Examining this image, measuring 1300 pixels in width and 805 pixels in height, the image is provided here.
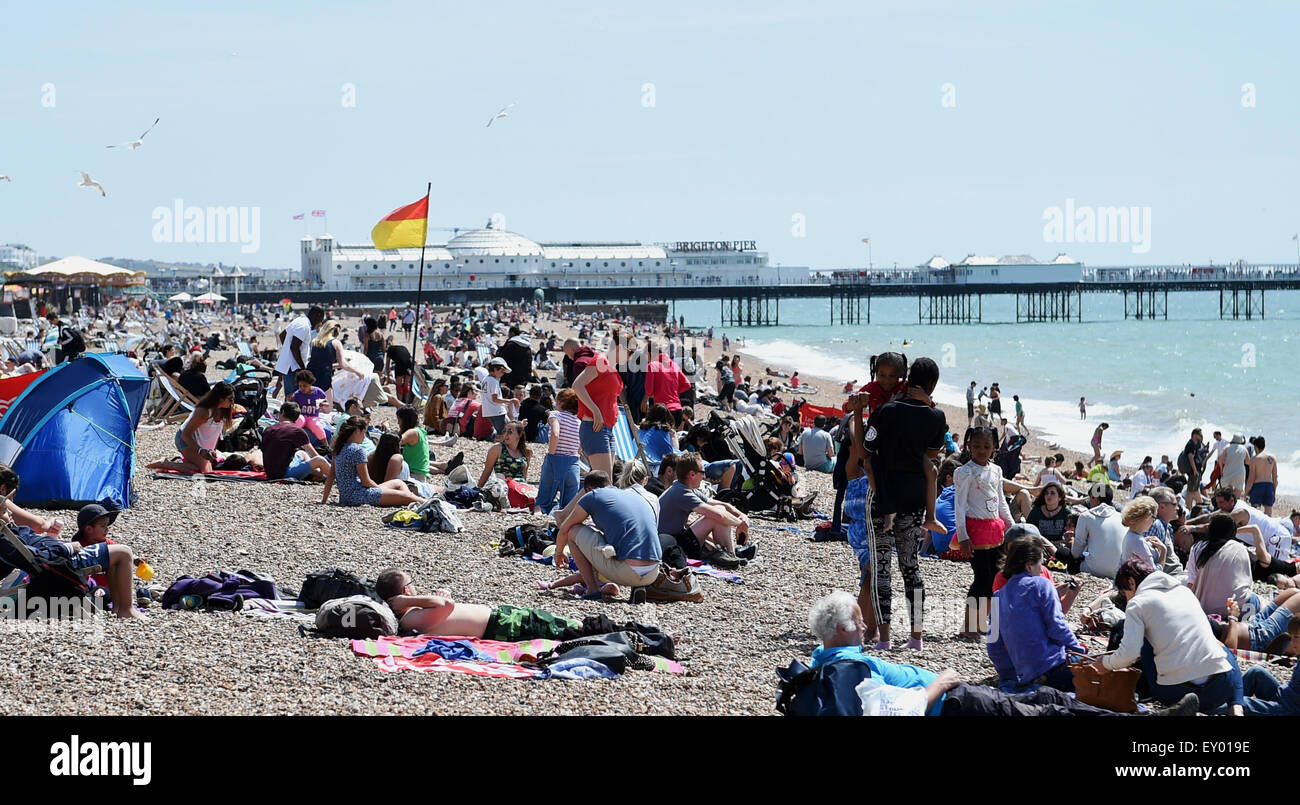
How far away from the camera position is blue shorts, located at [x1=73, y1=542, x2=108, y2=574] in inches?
217

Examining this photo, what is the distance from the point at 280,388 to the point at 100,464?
6.37 metres

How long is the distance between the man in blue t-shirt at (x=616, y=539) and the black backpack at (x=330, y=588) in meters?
1.16

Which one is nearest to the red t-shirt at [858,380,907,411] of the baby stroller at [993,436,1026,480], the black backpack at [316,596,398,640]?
the black backpack at [316,596,398,640]

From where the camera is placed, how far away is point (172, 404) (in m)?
13.0

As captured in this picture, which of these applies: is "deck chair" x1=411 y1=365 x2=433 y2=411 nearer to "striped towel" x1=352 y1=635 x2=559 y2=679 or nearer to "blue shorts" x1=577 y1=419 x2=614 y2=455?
"blue shorts" x1=577 y1=419 x2=614 y2=455

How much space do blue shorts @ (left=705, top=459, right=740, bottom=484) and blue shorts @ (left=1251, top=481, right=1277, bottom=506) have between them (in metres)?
6.05

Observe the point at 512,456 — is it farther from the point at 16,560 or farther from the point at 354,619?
the point at 16,560

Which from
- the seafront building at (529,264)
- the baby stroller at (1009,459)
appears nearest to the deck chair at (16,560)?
the baby stroller at (1009,459)

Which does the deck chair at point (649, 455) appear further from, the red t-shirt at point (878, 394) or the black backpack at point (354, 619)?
the black backpack at point (354, 619)

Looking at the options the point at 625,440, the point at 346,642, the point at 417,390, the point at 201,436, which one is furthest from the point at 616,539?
the point at 417,390
